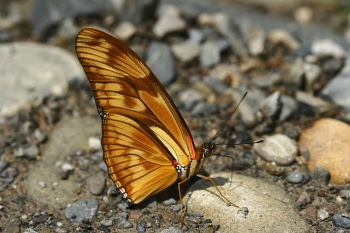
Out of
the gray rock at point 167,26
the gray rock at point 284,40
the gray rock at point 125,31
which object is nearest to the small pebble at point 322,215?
the gray rock at point 284,40

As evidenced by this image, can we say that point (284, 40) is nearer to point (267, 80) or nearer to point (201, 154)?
point (267, 80)

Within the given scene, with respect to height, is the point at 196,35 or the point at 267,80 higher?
A: the point at 196,35

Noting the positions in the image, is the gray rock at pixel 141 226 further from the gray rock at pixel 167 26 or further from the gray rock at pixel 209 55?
the gray rock at pixel 167 26

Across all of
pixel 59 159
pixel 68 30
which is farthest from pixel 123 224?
pixel 68 30

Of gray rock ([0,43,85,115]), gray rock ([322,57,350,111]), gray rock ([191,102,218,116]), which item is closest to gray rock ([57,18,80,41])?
gray rock ([0,43,85,115])

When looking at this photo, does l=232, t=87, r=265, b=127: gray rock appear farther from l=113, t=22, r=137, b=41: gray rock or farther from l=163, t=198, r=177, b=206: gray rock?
l=113, t=22, r=137, b=41: gray rock

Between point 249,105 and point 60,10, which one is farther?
point 60,10

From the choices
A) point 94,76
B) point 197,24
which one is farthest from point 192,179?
point 197,24
